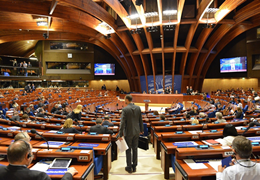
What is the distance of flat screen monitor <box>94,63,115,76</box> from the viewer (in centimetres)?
2888

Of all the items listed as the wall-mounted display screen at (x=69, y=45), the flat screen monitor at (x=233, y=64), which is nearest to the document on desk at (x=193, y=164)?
the flat screen monitor at (x=233, y=64)

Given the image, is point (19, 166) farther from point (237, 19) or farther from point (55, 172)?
point (237, 19)

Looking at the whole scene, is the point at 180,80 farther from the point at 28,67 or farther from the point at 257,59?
the point at 28,67

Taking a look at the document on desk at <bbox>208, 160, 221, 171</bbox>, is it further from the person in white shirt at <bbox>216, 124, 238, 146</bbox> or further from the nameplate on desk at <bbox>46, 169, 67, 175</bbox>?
the nameplate on desk at <bbox>46, 169, 67, 175</bbox>

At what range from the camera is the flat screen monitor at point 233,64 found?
2212cm

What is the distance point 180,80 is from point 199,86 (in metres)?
4.70

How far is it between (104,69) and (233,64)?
732 inches

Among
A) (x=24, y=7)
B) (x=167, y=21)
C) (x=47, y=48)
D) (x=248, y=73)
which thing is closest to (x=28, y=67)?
(x=47, y=48)

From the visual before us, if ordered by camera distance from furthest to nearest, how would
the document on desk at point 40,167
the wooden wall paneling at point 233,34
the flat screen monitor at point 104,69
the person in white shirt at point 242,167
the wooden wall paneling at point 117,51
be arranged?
the flat screen monitor at point 104,69 → the wooden wall paneling at point 117,51 → the wooden wall paneling at point 233,34 → the document on desk at point 40,167 → the person in white shirt at point 242,167

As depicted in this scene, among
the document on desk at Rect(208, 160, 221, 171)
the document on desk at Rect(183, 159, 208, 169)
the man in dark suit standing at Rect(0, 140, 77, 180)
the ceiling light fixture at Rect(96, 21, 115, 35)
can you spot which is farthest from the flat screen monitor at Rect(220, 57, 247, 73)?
the man in dark suit standing at Rect(0, 140, 77, 180)

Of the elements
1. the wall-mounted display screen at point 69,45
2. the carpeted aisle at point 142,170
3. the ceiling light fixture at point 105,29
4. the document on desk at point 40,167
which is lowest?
the carpeted aisle at point 142,170

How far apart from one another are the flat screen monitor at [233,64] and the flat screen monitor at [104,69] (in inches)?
641

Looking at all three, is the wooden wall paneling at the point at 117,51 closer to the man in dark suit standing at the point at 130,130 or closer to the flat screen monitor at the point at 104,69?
the flat screen monitor at the point at 104,69

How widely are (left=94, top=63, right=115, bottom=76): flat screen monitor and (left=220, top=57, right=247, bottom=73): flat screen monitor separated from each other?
1627 cm
